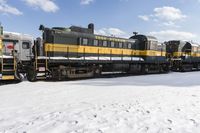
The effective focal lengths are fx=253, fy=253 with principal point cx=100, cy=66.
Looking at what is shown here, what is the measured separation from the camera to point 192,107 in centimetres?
772

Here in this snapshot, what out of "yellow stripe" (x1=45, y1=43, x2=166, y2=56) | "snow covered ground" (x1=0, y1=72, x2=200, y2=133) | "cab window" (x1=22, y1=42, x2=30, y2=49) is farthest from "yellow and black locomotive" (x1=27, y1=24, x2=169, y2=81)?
"snow covered ground" (x1=0, y1=72, x2=200, y2=133)

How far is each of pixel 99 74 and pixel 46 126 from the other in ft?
41.1

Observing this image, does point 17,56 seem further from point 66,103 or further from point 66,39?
point 66,103

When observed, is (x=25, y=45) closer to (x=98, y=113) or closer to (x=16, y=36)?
(x=16, y=36)

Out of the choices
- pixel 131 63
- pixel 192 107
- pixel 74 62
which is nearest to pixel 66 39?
pixel 74 62

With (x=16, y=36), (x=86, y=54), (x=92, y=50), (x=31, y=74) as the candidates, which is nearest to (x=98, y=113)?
(x=31, y=74)

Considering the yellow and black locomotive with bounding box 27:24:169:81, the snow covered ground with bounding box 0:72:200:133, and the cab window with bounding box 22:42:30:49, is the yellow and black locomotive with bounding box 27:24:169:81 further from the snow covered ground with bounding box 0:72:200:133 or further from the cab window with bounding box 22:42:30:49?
the snow covered ground with bounding box 0:72:200:133

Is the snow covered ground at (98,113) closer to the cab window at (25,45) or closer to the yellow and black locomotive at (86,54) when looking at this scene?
the yellow and black locomotive at (86,54)

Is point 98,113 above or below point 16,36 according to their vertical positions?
below

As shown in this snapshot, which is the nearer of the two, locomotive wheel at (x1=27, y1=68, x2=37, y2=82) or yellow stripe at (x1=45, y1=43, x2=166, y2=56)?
locomotive wheel at (x1=27, y1=68, x2=37, y2=82)

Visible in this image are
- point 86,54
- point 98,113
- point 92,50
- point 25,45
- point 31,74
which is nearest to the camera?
point 98,113

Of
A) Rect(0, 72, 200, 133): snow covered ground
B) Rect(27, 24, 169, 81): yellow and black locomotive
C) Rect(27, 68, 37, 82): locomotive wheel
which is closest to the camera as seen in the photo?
Rect(0, 72, 200, 133): snow covered ground

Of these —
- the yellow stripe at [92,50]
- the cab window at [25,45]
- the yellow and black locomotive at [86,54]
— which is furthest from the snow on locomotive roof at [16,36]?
the yellow stripe at [92,50]

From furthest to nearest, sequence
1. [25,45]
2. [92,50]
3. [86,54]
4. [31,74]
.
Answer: [92,50] < [86,54] < [25,45] < [31,74]
